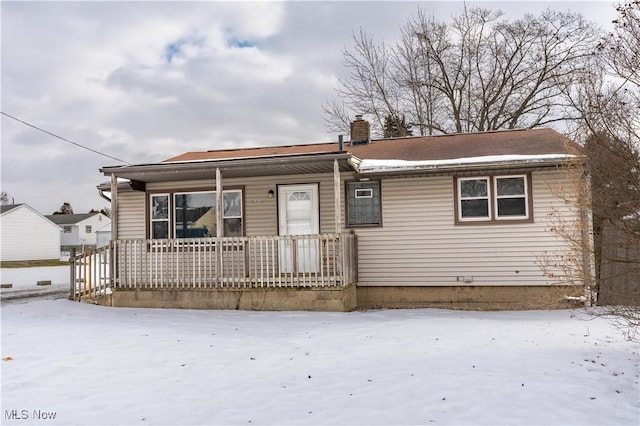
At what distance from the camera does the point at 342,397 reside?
449 cm

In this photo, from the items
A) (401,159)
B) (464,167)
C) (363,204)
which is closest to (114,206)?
(363,204)

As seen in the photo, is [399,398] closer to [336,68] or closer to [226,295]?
[226,295]

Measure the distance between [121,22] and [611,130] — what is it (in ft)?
42.9

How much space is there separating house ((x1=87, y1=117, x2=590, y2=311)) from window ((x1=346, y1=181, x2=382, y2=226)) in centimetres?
2

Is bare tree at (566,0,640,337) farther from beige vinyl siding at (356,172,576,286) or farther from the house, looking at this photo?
beige vinyl siding at (356,172,576,286)

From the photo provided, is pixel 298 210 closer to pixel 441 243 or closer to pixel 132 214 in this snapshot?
pixel 441 243

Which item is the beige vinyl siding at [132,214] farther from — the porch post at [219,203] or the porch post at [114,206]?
the porch post at [219,203]

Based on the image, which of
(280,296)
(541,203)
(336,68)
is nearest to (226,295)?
(280,296)

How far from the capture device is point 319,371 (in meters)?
5.39

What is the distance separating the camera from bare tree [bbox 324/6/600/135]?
21359 millimetres

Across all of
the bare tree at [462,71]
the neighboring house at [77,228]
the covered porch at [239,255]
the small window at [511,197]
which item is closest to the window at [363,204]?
the covered porch at [239,255]

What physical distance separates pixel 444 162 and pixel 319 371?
6043 millimetres

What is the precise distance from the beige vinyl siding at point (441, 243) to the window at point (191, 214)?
11.1 feet

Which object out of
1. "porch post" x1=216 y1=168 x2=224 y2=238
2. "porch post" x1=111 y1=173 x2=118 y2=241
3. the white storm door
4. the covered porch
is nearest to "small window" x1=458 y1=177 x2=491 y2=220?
the covered porch
